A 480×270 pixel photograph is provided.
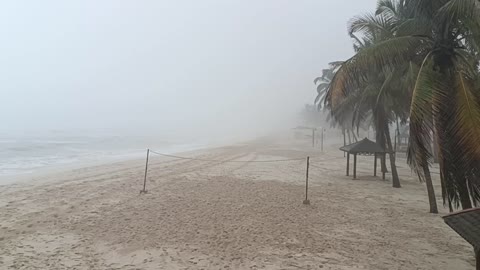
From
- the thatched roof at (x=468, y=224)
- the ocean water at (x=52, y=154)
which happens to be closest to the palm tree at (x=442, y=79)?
the thatched roof at (x=468, y=224)

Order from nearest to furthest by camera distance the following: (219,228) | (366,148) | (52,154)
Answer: (219,228) < (366,148) < (52,154)

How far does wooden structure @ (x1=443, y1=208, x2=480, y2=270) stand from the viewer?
358 cm

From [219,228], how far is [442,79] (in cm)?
564

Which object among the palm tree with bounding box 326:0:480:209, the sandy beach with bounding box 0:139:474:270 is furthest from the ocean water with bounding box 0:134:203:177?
the palm tree with bounding box 326:0:480:209

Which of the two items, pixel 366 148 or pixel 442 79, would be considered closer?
pixel 442 79

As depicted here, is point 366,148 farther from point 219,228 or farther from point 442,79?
point 219,228

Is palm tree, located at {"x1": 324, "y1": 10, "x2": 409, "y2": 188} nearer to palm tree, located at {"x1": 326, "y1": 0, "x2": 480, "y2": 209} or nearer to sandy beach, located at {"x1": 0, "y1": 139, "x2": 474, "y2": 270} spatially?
palm tree, located at {"x1": 326, "y1": 0, "x2": 480, "y2": 209}

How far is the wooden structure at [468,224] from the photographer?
3580mm

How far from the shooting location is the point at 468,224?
374cm

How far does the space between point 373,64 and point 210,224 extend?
5.32 meters

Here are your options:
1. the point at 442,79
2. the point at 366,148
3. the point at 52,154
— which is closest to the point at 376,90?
the point at 366,148

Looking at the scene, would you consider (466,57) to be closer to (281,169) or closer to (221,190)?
(221,190)

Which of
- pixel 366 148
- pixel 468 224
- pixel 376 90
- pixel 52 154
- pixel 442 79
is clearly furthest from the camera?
pixel 52 154

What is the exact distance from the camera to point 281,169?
65.1ft
